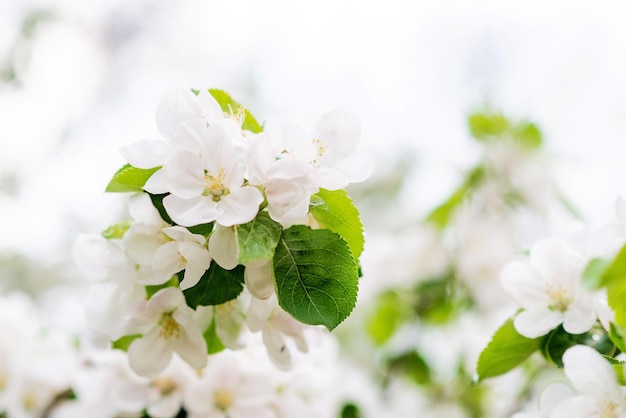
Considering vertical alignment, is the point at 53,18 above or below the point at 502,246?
below

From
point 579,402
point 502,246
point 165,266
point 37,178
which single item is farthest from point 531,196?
point 37,178

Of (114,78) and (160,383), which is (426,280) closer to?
(160,383)

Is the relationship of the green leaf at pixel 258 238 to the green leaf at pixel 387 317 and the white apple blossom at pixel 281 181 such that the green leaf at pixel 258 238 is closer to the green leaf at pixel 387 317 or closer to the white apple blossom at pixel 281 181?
the white apple blossom at pixel 281 181

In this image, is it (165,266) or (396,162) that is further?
(396,162)

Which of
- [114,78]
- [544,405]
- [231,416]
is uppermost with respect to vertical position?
[544,405]

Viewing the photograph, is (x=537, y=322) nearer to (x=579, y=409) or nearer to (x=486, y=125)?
(x=579, y=409)

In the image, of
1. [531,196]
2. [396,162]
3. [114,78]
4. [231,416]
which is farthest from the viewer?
[114,78]

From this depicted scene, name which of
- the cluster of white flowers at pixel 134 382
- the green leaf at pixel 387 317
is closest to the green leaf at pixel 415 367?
the green leaf at pixel 387 317
